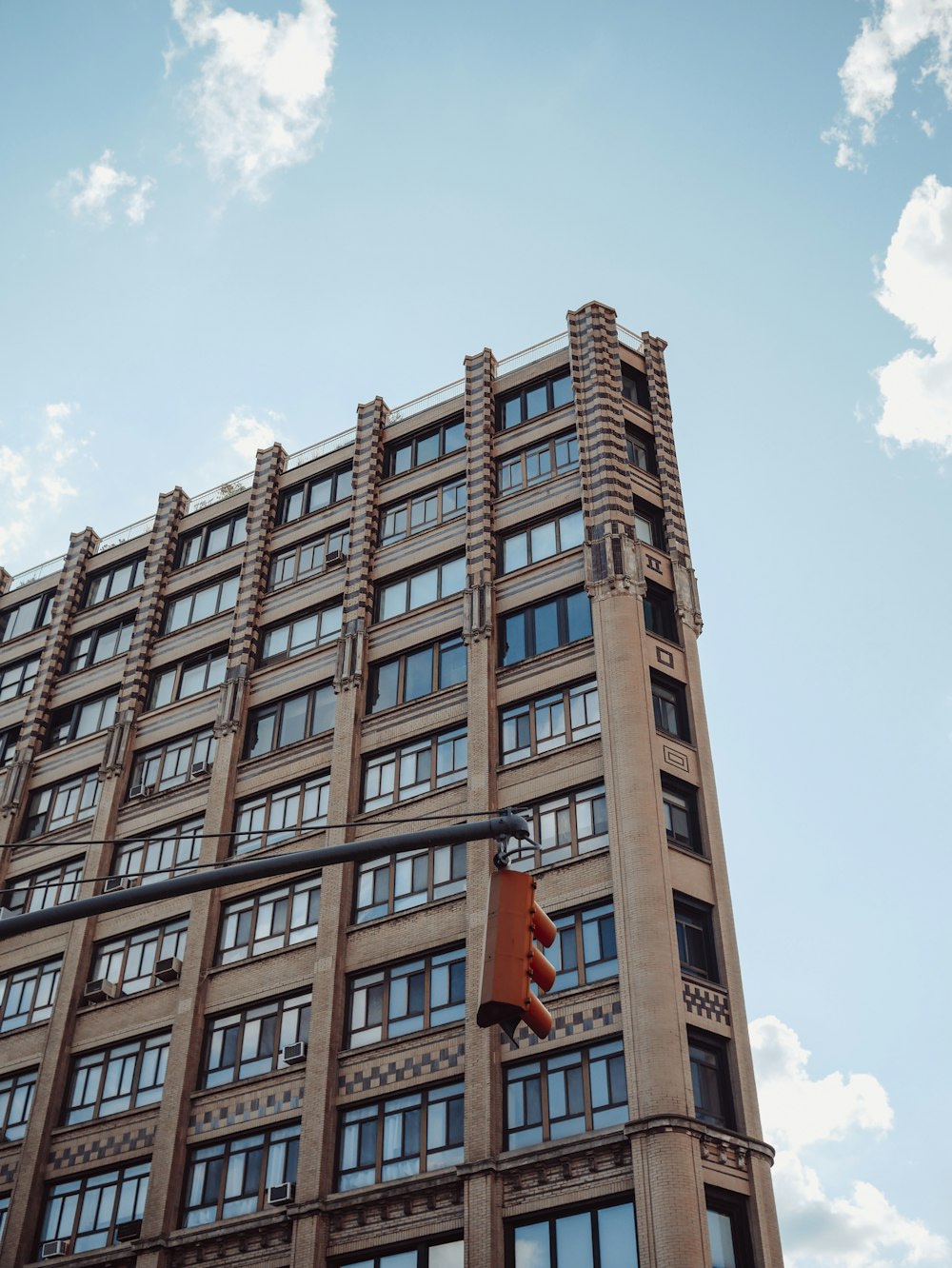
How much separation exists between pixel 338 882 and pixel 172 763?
10.3 m

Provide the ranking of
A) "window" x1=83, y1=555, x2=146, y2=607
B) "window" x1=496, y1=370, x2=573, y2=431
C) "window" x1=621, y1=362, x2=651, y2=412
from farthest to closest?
"window" x1=83, y1=555, x2=146, y2=607 < "window" x1=621, y1=362, x2=651, y2=412 < "window" x1=496, y1=370, x2=573, y2=431

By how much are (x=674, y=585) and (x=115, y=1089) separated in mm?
21480

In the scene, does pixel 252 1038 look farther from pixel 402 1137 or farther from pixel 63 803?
pixel 63 803

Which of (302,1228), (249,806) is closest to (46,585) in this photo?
(249,806)

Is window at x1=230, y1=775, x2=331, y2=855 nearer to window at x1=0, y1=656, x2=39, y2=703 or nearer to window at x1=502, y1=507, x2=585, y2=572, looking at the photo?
window at x1=502, y1=507, x2=585, y2=572

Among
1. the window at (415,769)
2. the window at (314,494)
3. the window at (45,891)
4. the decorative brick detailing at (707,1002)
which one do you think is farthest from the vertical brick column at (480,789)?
the window at (45,891)

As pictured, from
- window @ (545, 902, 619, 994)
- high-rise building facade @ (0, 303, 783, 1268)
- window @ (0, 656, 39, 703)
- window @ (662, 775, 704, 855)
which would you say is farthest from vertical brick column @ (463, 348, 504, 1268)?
window @ (0, 656, 39, 703)

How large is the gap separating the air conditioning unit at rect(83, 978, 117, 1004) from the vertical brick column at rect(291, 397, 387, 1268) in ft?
24.2

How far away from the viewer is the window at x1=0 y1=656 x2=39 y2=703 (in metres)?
51.3

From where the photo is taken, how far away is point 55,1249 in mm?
35062

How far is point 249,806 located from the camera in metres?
41.3

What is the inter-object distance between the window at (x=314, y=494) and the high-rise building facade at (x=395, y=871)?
0.35 m

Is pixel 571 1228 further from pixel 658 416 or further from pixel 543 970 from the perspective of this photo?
pixel 658 416

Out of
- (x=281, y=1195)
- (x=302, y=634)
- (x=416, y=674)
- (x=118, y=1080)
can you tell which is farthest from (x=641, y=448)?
(x=118, y=1080)
